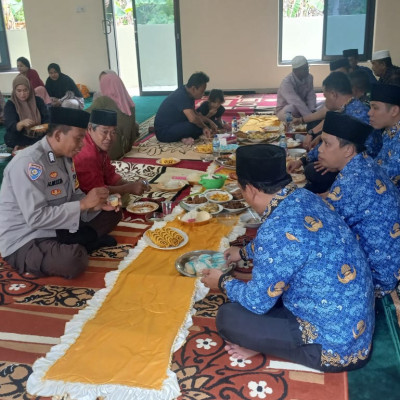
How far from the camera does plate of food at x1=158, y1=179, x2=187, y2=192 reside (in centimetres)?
388

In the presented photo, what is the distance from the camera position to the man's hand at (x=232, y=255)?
2.38 m

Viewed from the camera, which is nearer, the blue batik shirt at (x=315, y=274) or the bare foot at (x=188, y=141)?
the blue batik shirt at (x=315, y=274)

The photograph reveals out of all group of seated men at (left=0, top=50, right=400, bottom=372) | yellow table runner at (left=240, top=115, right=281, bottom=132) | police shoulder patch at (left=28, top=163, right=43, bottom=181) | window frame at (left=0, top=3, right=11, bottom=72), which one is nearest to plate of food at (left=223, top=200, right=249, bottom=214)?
group of seated men at (left=0, top=50, right=400, bottom=372)

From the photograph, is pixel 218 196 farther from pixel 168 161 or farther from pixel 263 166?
pixel 263 166

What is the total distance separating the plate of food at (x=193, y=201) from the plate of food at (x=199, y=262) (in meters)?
0.69

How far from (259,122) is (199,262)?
401 centimetres

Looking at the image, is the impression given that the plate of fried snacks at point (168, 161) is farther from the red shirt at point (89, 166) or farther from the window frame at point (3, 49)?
the window frame at point (3, 49)

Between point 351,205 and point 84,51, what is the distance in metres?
8.96

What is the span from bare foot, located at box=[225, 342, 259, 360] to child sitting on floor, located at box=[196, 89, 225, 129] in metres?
4.19

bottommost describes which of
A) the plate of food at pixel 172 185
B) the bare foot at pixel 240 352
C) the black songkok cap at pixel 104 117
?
the bare foot at pixel 240 352

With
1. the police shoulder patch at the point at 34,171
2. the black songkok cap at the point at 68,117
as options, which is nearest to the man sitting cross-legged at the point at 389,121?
the black songkok cap at the point at 68,117

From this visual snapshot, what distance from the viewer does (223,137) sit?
530 centimetres

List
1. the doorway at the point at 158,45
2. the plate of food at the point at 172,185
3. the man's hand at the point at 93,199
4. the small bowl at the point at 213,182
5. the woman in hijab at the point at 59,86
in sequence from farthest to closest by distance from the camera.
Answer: the doorway at the point at 158,45
the woman in hijab at the point at 59,86
the plate of food at the point at 172,185
the small bowl at the point at 213,182
the man's hand at the point at 93,199

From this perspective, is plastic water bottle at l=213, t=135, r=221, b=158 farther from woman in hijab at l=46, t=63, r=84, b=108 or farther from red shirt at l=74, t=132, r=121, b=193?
woman in hijab at l=46, t=63, r=84, b=108
